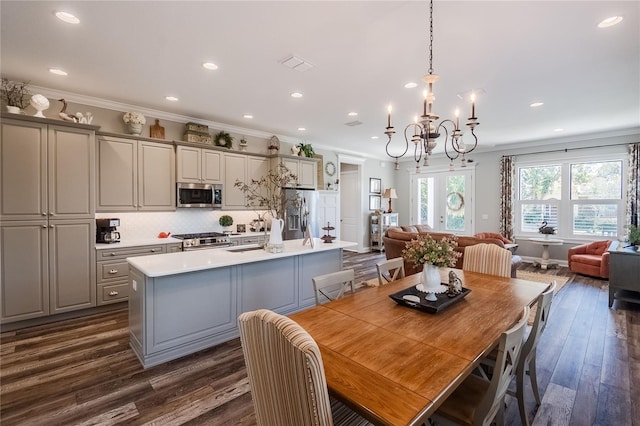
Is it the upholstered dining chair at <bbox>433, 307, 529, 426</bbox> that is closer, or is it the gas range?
the upholstered dining chair at <bbox>433, 307, 529, 426</bbox>

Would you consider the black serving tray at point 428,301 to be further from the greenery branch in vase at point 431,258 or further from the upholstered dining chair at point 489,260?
the upholstered dining chair at point 489,260

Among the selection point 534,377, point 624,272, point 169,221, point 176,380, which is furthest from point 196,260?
point 624,272

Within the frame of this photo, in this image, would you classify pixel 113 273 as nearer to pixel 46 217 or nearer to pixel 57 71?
pixel 46 217

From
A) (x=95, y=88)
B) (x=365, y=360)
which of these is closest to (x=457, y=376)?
(x=365, y=360)

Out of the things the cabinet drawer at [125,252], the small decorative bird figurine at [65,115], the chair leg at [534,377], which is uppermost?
the small decorative bird figurine at [65,115]

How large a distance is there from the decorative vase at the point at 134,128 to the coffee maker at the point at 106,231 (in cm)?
131

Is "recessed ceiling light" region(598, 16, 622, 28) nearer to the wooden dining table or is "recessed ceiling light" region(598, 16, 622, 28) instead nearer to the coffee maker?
the wooden dining table

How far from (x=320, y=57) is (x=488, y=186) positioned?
6.68m

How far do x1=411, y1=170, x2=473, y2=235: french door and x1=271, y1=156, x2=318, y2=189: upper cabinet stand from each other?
13.5 ft

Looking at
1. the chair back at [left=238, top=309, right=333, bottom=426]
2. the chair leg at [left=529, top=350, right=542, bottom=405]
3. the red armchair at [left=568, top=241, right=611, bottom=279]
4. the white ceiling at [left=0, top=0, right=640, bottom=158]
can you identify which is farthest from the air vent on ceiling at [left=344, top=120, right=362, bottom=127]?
the red armchair at [left=568, top=241, right=611, bottom=279]

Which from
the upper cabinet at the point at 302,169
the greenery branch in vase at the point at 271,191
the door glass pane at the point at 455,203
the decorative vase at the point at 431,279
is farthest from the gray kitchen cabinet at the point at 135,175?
the door glass pane at the point at 455,203

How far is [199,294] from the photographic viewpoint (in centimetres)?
287

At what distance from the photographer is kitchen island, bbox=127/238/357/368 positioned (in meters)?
2.62

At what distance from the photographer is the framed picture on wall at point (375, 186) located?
29.4ft
